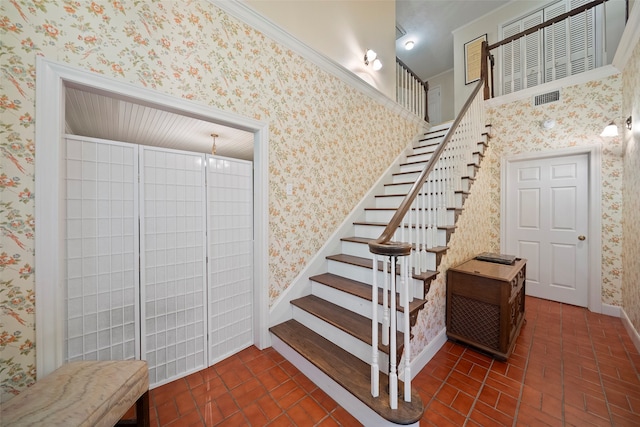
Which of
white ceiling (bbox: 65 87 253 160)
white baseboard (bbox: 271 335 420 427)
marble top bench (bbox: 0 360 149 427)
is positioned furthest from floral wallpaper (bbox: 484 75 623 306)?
marble top bench (bbox: 0 360 149 427)

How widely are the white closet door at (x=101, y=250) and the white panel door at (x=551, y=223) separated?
445cm

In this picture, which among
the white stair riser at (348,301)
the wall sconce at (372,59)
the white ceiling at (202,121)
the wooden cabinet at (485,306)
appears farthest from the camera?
the wall sconce at (372,59)

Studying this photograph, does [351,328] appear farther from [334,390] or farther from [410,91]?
[410,91]

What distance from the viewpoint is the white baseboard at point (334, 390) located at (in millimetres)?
1338

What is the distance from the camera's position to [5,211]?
1.14 m

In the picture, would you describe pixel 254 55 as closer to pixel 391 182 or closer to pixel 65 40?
pixel 65 40

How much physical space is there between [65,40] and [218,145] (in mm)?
2807

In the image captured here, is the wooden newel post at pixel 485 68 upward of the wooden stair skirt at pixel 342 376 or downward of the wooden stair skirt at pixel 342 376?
upward

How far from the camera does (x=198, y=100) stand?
1.73 meters

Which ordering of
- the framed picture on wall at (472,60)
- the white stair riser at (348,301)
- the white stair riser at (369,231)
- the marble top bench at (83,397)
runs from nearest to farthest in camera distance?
the marble top bench at (83,397)
the white stair riser at (348,301)
the white stair riser at (369,231)
the framed picture on wall at (472,60)

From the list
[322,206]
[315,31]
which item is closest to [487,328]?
[322,206]

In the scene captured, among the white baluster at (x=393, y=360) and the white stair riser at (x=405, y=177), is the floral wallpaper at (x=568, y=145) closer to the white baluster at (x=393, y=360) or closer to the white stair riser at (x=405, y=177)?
the white stair riser at (x=405, y=177)

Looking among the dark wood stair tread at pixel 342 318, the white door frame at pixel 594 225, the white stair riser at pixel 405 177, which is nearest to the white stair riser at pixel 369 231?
the dark wood stair tread at pixel 342 318

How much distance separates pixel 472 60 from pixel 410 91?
167cm
